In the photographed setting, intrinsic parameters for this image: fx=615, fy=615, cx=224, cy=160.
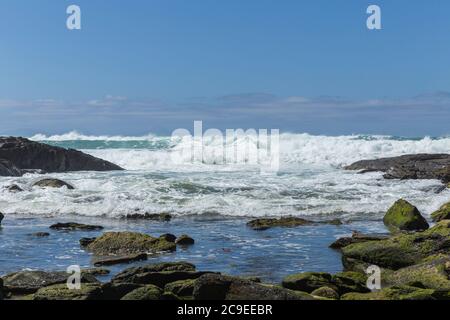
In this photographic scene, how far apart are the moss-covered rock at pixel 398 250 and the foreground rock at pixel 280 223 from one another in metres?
4.37

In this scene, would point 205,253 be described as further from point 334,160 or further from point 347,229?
point 334,160

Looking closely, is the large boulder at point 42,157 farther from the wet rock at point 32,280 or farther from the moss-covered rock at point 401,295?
the moss-covered rock at point 401,295


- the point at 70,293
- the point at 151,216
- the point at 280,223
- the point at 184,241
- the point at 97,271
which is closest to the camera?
the point at 70,293

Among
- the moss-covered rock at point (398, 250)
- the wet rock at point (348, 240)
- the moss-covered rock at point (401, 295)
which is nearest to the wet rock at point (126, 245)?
the wet rock at point (348, 240)

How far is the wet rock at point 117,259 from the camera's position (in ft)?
35.0

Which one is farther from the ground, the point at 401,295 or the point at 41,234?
the point at 401,295

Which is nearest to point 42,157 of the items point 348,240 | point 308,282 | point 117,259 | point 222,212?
point 222,212

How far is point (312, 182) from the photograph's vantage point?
931 inches

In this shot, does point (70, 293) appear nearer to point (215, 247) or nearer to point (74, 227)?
point (215, 247)

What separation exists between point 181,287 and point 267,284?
1.18 m

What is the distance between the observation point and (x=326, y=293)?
25.9 ft

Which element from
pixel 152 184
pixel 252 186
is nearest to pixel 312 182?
pixel 252 186
